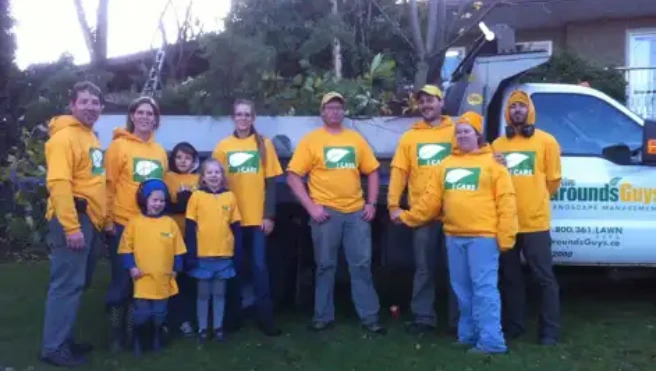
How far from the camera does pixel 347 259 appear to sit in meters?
6.98

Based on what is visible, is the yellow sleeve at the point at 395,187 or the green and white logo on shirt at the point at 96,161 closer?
the green and white logo on shirt at the point at 96,161

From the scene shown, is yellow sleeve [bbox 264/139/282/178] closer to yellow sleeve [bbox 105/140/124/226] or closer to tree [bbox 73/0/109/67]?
yellow sleeve [bbox 105/140/124/226]

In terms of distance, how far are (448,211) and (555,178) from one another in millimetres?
851

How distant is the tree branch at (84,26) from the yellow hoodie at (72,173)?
7.68 meters

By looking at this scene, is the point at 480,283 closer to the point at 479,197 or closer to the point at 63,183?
the point at 479,197

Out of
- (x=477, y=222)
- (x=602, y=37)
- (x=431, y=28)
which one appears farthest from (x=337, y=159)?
(x=602, y=37)

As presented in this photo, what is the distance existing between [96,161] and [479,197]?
2.64 meters

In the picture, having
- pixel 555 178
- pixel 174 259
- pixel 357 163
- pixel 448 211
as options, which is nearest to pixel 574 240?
pixel 555 178

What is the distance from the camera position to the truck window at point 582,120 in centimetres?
734

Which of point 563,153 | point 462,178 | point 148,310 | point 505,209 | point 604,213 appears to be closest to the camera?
point 505,209

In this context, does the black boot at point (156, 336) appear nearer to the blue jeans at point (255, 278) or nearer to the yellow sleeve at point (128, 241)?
the yellow sleeve at point (128, 241)

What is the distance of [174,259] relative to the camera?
6.49 metres

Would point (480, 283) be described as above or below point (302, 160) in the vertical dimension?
below

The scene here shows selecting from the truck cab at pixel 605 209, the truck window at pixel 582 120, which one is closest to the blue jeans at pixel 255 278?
the truck cab at pixel 605 209
